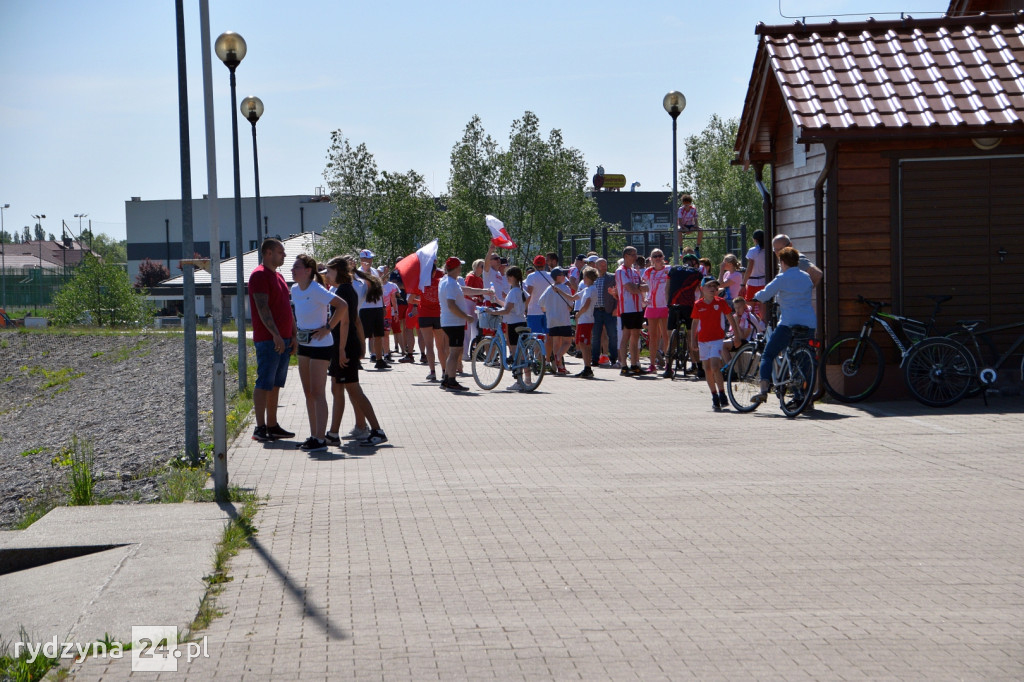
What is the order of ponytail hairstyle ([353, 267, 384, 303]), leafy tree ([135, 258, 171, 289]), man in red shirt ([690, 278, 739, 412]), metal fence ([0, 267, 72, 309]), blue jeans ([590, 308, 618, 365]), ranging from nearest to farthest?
man in red shirt ([690, 278, 739, 412])
ponytail hairstyle ([353, 267, 384, 303])
blue jeans ([590, 308, 618, 365])
metal fence ([0, 267, 72, 309])
leafy tree ([135, 258, 171, 289])

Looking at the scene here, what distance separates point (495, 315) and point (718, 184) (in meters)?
68.7

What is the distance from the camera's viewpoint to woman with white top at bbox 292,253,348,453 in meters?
11.7

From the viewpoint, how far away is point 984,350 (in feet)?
48.2

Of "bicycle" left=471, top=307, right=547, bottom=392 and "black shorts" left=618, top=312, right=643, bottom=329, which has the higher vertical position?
"black shorts" left=618, top=312, right=643, bottom=329

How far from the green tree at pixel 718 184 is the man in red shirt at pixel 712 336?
65670 mm

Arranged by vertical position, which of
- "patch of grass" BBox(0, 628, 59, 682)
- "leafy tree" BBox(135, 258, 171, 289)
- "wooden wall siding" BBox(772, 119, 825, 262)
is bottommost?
"patch of grass" BBox(0, 628, 59, 682)

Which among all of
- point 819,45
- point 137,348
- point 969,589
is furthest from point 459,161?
point 969,589

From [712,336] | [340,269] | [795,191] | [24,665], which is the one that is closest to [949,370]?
[712,336]

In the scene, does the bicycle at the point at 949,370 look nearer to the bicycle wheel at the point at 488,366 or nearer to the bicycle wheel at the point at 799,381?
the bicycle wheel at the point at 799,381

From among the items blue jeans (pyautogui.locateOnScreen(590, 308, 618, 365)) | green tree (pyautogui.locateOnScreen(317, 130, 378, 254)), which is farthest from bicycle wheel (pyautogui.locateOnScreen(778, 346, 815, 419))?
green tree (pyautogui.locateOnScreen(317, 130, 378, 254))

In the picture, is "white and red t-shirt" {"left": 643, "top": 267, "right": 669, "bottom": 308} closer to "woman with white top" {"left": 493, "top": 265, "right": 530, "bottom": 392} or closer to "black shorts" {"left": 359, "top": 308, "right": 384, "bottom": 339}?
"woman with white top" {"left": 493, "top": 265, "right": 530, "bottom": 392}

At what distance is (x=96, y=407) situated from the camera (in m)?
23.5

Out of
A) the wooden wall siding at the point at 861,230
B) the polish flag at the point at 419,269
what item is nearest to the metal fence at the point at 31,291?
the polish flag at the point at 419,269

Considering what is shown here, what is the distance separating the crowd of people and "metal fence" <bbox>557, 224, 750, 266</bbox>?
3.54m
